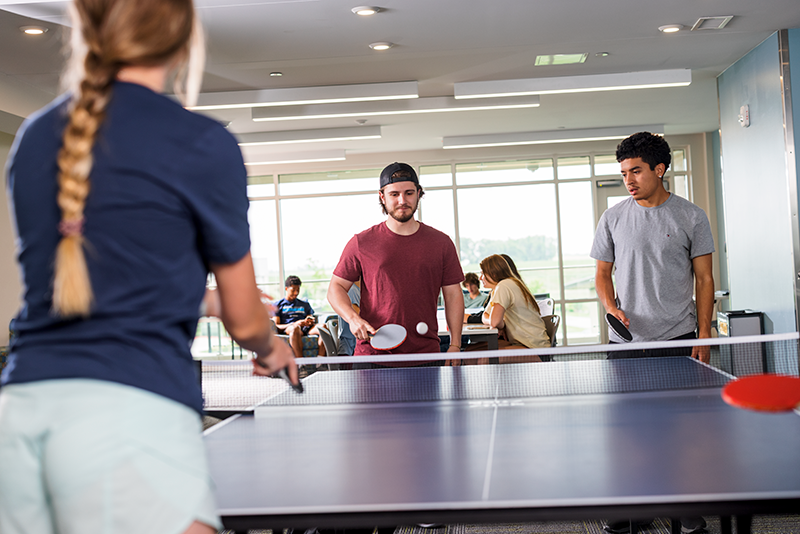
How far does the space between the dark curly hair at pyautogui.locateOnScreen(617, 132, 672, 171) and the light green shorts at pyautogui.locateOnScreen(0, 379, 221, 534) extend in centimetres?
276

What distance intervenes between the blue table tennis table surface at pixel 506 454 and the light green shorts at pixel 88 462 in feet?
1.65

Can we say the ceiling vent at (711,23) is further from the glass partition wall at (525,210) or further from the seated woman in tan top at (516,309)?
the glass partition wall at (525,210)

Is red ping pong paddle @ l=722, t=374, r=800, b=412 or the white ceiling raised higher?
the white ceiling

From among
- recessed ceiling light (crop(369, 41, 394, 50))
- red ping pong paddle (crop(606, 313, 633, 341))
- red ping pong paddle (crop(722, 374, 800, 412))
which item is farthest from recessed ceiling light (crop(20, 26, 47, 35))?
red ping pong paddle (crop(722, 374, 800, 412))

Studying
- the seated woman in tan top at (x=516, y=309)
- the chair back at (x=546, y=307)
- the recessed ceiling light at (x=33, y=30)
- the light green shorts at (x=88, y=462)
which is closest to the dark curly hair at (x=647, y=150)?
the seated woman in tan top at (x=516, y=309)

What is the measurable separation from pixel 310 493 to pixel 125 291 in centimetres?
73

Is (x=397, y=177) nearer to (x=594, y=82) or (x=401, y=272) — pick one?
(x=401, y=272)

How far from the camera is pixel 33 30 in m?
4.68

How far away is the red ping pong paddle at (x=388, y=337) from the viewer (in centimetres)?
289

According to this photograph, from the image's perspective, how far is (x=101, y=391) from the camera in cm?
89

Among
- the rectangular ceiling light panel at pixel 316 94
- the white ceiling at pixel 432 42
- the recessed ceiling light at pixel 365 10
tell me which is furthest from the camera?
the rectangular ceiling light panel at pixel 316 94

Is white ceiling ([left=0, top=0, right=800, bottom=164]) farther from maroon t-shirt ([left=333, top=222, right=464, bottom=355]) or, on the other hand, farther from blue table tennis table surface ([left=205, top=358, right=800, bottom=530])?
blue table tennis table surface ([left=205, top=358, right=800, bottom=530])

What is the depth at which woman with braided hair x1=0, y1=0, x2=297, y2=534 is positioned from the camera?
88 centimetres

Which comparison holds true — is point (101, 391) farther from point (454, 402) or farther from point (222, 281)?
point (454, 402)
